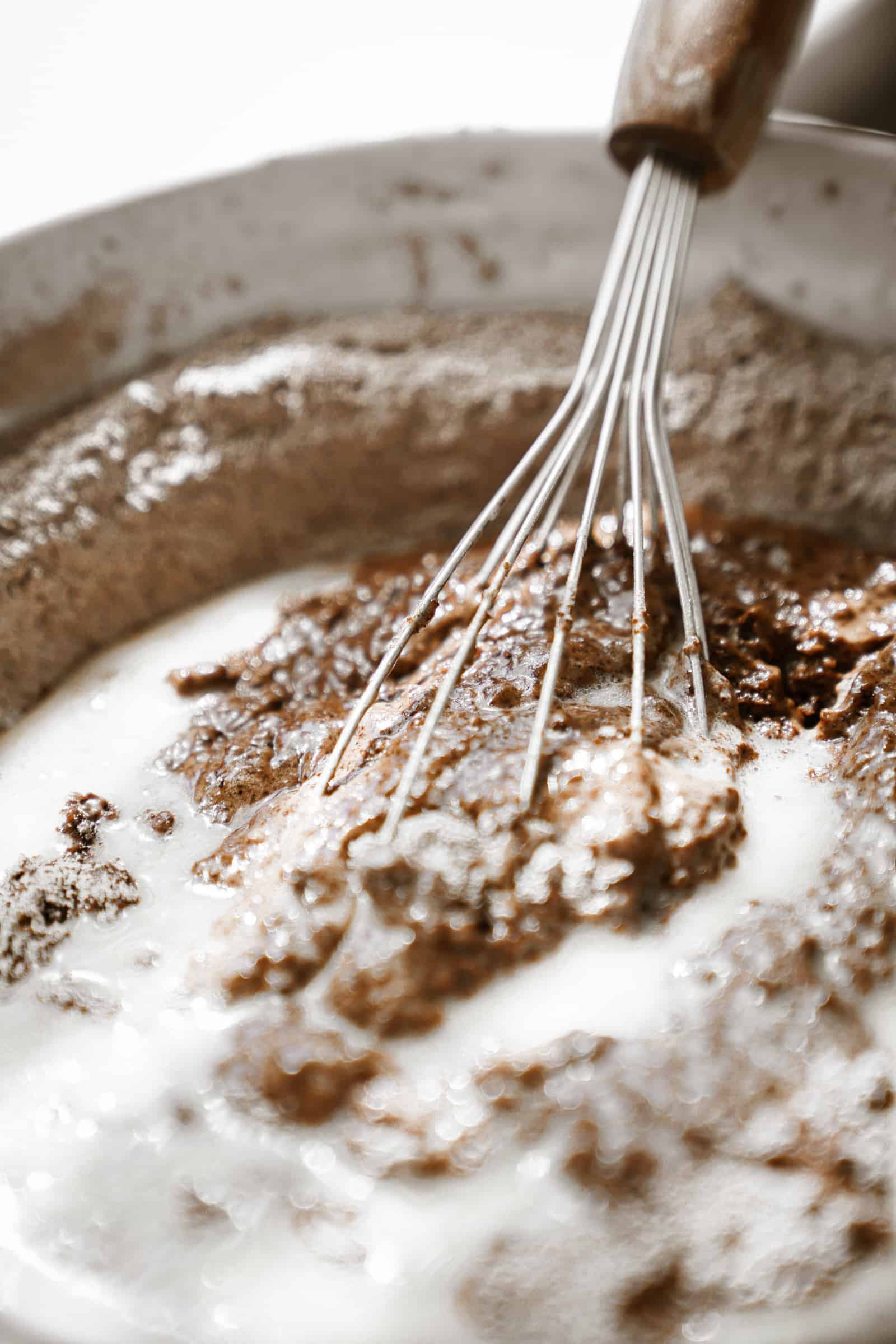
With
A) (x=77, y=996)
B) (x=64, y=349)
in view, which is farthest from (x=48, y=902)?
(x=64, y=349)

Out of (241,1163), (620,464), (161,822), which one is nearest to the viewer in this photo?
(241,1163)

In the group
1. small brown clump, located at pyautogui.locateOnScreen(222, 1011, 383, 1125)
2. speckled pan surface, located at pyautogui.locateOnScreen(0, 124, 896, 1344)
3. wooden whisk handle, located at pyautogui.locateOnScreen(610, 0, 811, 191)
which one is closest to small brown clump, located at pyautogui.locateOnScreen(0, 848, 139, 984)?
small brown clump, located at pyautogui.locateOnScreen(222, 1011, 383, 1125)

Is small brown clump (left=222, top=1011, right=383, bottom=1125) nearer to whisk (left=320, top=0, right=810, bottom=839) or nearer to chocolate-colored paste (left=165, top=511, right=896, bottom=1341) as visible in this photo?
chocolate-colored paste (left=165, top=511, right=896, bottom=1341)

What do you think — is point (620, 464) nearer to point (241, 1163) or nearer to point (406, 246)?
point (406, 246)

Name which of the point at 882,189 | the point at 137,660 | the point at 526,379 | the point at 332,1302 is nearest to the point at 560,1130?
the point at 332,1302

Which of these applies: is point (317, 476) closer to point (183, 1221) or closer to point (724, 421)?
point (724, 421)

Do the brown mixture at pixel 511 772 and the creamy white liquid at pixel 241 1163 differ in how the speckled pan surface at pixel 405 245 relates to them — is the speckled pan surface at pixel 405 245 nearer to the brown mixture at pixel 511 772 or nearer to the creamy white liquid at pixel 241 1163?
the brown mixture at pixel 511 772
